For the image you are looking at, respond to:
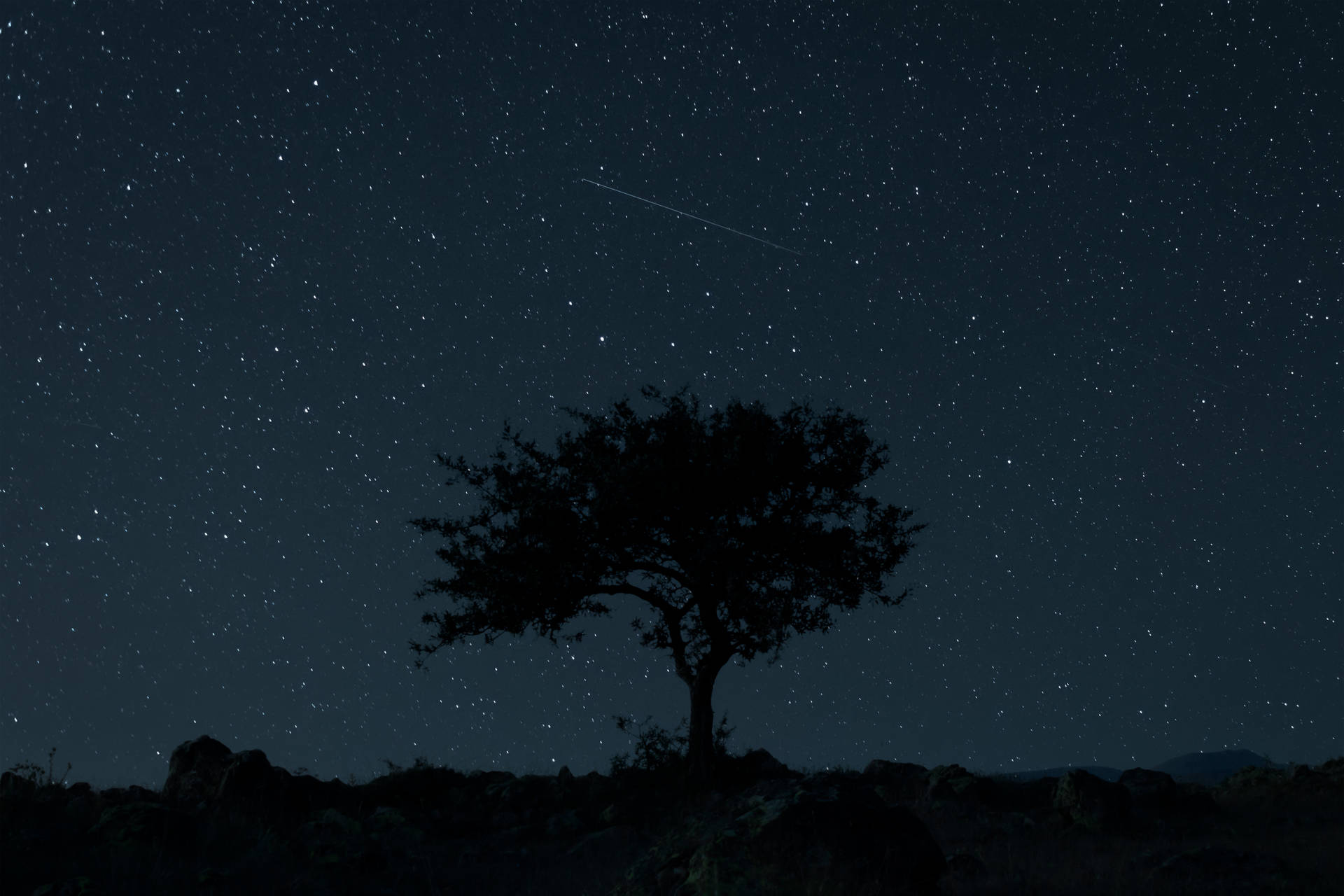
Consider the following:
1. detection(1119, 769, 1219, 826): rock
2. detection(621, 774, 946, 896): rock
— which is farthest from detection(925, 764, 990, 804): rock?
detection(621, 774, 946, 896): rock

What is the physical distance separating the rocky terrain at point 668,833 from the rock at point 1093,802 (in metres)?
0.04

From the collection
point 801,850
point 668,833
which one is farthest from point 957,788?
A: point 801,850

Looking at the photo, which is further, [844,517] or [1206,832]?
[844,517]

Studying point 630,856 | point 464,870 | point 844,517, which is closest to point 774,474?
point 844,517

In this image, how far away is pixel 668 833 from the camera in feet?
38.1

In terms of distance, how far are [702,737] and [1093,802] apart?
29.4 ft

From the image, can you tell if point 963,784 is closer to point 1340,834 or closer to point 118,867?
point 1340,834

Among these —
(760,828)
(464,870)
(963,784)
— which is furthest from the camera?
(963,784)

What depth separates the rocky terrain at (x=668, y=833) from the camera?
33.1 ft

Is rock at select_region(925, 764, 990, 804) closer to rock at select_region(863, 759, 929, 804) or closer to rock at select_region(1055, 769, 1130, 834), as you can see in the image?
rock at select_region(863, 759, 929, 804)

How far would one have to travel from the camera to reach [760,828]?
10.0 m

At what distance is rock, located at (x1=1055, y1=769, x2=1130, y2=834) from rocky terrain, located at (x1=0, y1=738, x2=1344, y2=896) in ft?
0.14

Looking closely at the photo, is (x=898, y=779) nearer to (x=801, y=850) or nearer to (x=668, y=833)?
(x=668, y=833)

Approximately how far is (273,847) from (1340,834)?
1657cm
